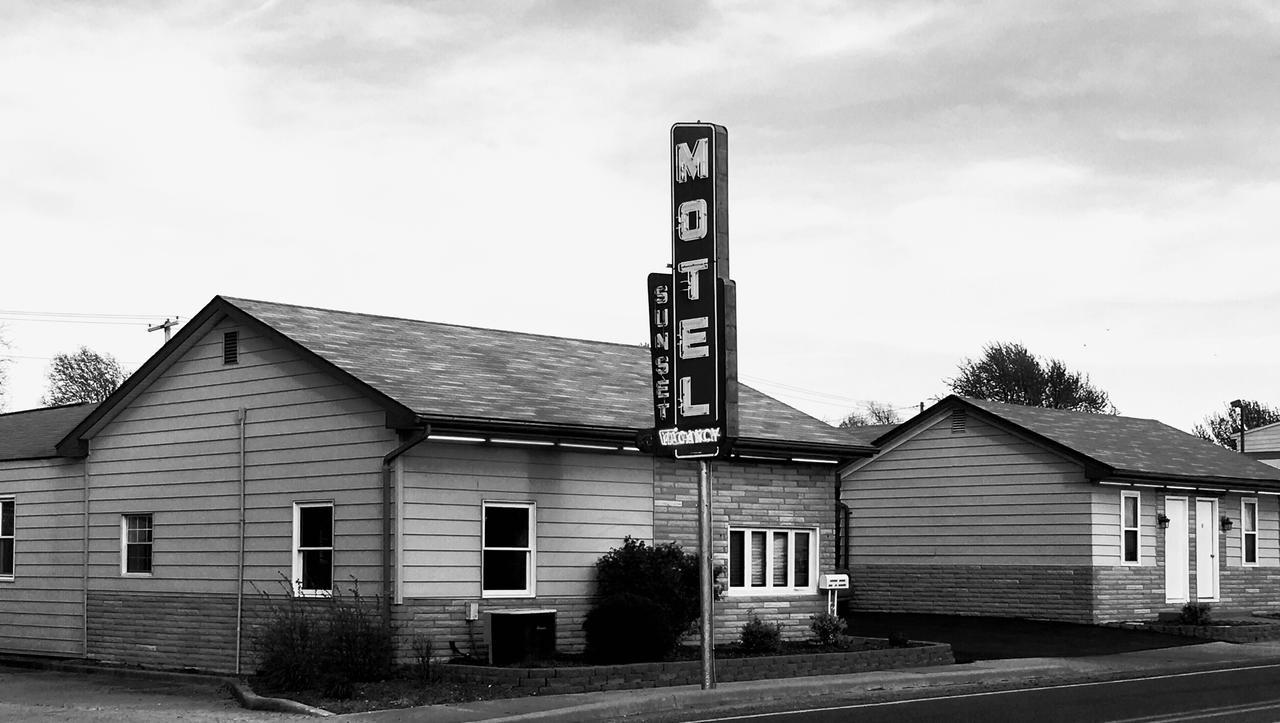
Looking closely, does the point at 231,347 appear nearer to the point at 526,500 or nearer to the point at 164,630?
the point at 164,630

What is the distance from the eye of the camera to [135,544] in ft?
80.0

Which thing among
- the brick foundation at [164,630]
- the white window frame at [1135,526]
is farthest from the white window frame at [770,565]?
the white window frame at [1135,526]

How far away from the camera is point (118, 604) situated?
24.3 meters

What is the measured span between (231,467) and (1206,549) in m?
22.2

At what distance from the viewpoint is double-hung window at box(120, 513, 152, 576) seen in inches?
952

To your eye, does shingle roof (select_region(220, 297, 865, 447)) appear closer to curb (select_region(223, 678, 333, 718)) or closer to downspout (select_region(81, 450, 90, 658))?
curb (select_region(223, 678, 333, 718))

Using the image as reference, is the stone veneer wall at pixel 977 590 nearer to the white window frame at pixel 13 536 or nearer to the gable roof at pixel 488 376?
the gable roof at pixel 488 376

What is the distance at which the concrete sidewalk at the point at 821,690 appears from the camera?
1692 centimetres

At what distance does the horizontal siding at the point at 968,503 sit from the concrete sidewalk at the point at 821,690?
5894mm

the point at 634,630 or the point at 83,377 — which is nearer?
the point at 634,630

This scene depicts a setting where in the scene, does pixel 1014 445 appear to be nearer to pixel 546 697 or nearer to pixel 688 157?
pixel 688 157

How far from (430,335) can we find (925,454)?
46.3 ft

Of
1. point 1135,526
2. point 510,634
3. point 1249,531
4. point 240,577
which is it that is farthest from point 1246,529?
point 240,577

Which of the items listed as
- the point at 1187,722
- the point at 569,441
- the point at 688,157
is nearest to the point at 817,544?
the point at 569,441
